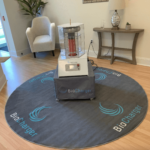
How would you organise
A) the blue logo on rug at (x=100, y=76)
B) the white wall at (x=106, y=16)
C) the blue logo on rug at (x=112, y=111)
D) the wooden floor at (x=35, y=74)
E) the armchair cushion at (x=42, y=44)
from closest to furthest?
the wooden floor at (x=35, y=74) < the blue logo on rug at (x=112, y=111) < the blue logo on rug at (x=100, y=76) < the white wall at (x=106, y=16) < the armchair cushion at (x=42, y=44)

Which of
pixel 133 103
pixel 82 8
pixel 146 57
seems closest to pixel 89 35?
pixel 82 8

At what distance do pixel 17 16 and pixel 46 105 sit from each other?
9.30 ft

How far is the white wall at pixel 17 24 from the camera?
362cm

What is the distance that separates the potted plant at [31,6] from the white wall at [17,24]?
0.13 meters

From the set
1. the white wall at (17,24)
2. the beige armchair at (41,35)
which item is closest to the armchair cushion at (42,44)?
the beige armchair at (41,35)

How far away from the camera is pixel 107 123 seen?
161cm

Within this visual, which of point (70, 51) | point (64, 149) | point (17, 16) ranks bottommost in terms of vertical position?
point (64, 149)

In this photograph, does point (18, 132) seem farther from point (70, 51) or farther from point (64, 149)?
point (70, 51)

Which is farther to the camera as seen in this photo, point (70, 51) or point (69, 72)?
point (70, 51)

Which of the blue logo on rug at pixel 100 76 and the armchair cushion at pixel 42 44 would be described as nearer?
the blue logo on rug at pixel 100 76

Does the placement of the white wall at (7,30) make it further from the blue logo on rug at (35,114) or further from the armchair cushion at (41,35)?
the blue logo on rug at (35,114)

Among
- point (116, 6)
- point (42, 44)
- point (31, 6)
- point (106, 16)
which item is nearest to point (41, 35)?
point (42, 44)

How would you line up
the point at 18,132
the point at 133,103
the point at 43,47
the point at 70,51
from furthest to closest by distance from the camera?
the point at 43,47 < the point at 70,51 < the point at 133,103 < the point at 18,132

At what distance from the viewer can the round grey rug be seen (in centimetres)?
147
